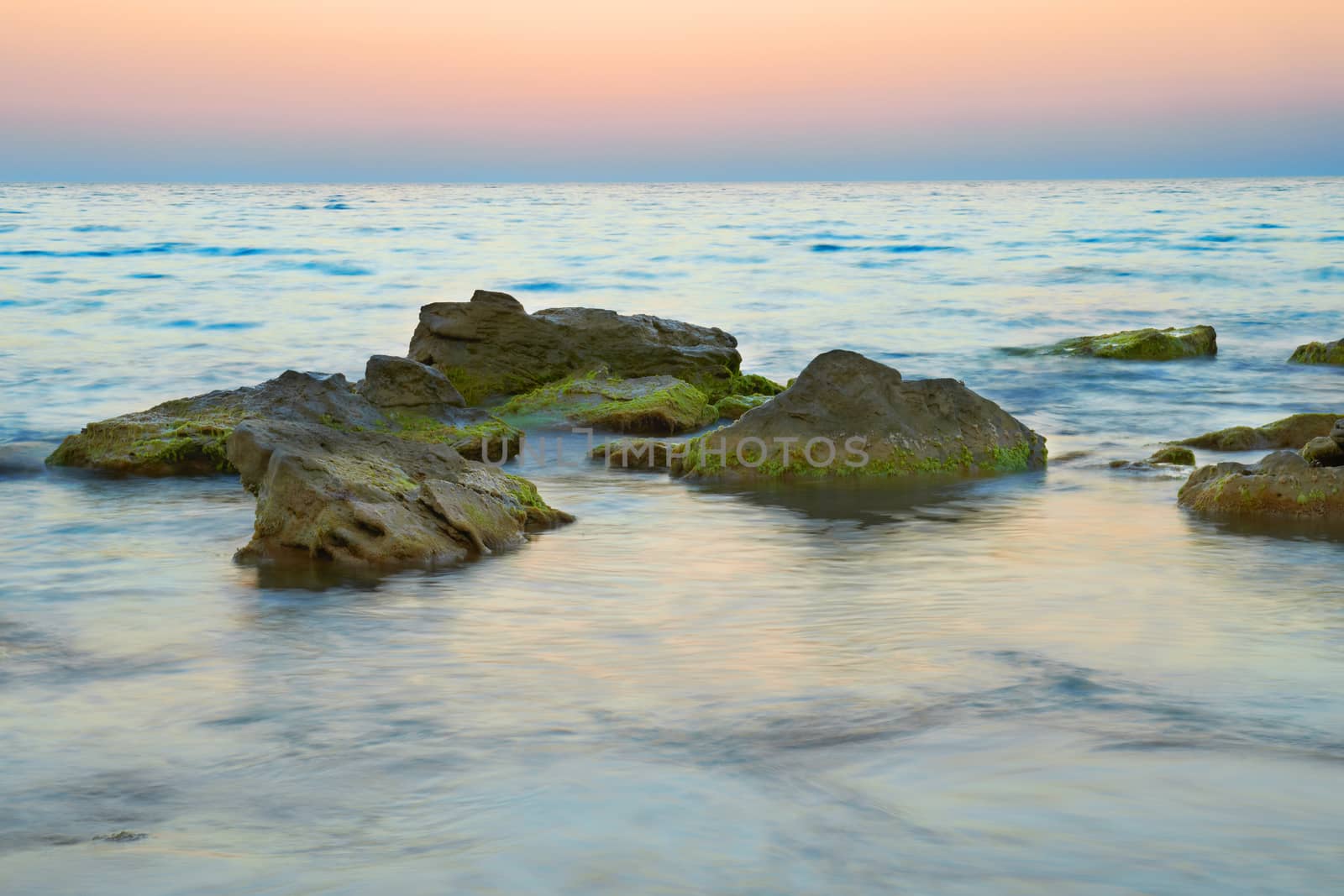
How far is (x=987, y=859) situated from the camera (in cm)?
341

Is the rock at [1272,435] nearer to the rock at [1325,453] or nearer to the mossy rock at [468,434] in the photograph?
the rock at [1325,453]

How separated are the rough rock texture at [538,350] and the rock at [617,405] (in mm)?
391

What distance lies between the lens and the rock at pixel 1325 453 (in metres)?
7.43

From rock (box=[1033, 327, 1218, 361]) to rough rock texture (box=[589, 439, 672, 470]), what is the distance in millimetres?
7793

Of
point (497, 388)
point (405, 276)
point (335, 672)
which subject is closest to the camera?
point (335, 672)

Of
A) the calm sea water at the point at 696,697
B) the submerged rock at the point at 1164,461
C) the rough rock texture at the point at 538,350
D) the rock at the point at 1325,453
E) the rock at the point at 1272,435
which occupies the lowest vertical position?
the calm sea water at the point at 696,697

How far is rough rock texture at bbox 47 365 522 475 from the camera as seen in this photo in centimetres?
891

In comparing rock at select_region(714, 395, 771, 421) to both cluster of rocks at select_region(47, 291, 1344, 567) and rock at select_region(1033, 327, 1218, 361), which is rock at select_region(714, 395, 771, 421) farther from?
rock at select_region(1033, 327, 1218, 361)

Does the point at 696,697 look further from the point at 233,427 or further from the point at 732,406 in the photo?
the point at 732,406

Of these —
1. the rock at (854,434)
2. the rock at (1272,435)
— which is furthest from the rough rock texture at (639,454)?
the rock at (1272,435)

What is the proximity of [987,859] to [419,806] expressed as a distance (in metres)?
1.55

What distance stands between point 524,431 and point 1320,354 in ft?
31.8

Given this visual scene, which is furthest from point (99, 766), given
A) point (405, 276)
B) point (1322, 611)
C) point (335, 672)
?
point (405, 276)

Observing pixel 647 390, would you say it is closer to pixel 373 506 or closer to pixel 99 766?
pixel 373 506
